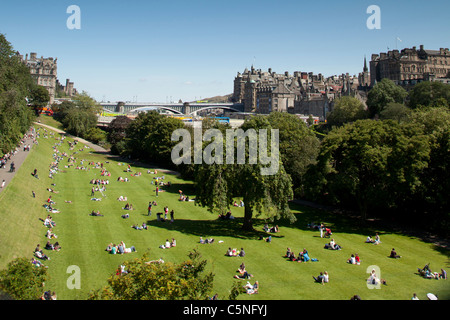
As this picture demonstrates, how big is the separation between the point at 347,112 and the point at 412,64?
55424 mm

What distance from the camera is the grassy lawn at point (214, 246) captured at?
77.7ft

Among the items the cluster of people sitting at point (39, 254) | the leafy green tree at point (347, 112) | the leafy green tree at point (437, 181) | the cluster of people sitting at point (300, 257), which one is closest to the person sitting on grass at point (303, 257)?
the cluster of people sitting at point (300, 257)

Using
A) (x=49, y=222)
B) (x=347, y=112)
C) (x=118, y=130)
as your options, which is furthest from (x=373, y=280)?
(x=347, y=112)

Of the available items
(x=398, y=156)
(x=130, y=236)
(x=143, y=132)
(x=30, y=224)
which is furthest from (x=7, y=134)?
(x=398, y=156)

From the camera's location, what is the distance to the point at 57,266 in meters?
25.4

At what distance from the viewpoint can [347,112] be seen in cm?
9919

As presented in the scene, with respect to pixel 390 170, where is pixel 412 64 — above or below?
above

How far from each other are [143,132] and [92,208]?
42.3 m

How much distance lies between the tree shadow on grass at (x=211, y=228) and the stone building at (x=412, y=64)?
116 m

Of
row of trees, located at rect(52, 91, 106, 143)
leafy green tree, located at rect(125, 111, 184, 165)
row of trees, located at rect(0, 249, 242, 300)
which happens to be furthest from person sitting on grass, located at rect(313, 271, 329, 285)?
row of trees, located at rect(52, 91, 106, 143)

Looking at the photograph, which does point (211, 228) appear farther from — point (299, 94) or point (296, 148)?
point (299, 94)

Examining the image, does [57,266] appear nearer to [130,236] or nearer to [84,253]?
[84,253]

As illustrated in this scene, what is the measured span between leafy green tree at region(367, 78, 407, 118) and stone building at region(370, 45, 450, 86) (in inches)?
1413

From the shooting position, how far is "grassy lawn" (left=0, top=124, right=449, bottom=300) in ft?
77.7
